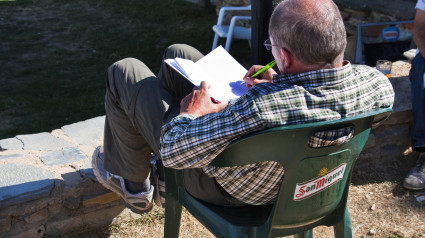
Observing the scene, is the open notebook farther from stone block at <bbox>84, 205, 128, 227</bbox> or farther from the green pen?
stone block at <bbox>84, 205, 128, 227</bbox>

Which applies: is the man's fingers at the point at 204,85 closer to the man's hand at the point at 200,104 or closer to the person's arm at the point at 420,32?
the man's hand at the point at 200,104

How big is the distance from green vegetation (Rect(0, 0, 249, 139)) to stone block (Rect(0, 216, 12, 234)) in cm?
187

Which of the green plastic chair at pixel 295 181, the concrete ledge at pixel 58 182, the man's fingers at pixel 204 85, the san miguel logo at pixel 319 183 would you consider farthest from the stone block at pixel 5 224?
the san miguel logo at pixel 319 183

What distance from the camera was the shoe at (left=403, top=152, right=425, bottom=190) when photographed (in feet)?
10.3

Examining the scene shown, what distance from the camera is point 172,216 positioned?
2.20 metres

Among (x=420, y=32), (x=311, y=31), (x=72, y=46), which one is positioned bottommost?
(x=72, y=46)

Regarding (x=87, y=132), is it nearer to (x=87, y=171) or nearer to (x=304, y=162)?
(x=87, y=171)

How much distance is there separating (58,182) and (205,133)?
4.24ft

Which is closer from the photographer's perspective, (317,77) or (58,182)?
(317,77)

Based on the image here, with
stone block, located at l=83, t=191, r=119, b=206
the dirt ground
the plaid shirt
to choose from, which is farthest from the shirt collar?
stone block, located at l=83, t=191, r=119, b=206

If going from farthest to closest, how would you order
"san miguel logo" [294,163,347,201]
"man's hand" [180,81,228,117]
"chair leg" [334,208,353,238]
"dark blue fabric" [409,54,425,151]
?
"dark blue fabric" [409,54,425,151] < "chair leg" [334,208,353,238] < "man's hand" [180,81,228,117] < "san miguel logo" [294,163,347,201]

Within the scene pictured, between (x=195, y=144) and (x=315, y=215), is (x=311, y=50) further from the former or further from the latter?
(x=315, y=215)

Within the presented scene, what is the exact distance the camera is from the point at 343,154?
179 cm

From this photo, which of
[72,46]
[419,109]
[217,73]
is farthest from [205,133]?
[72,46]
